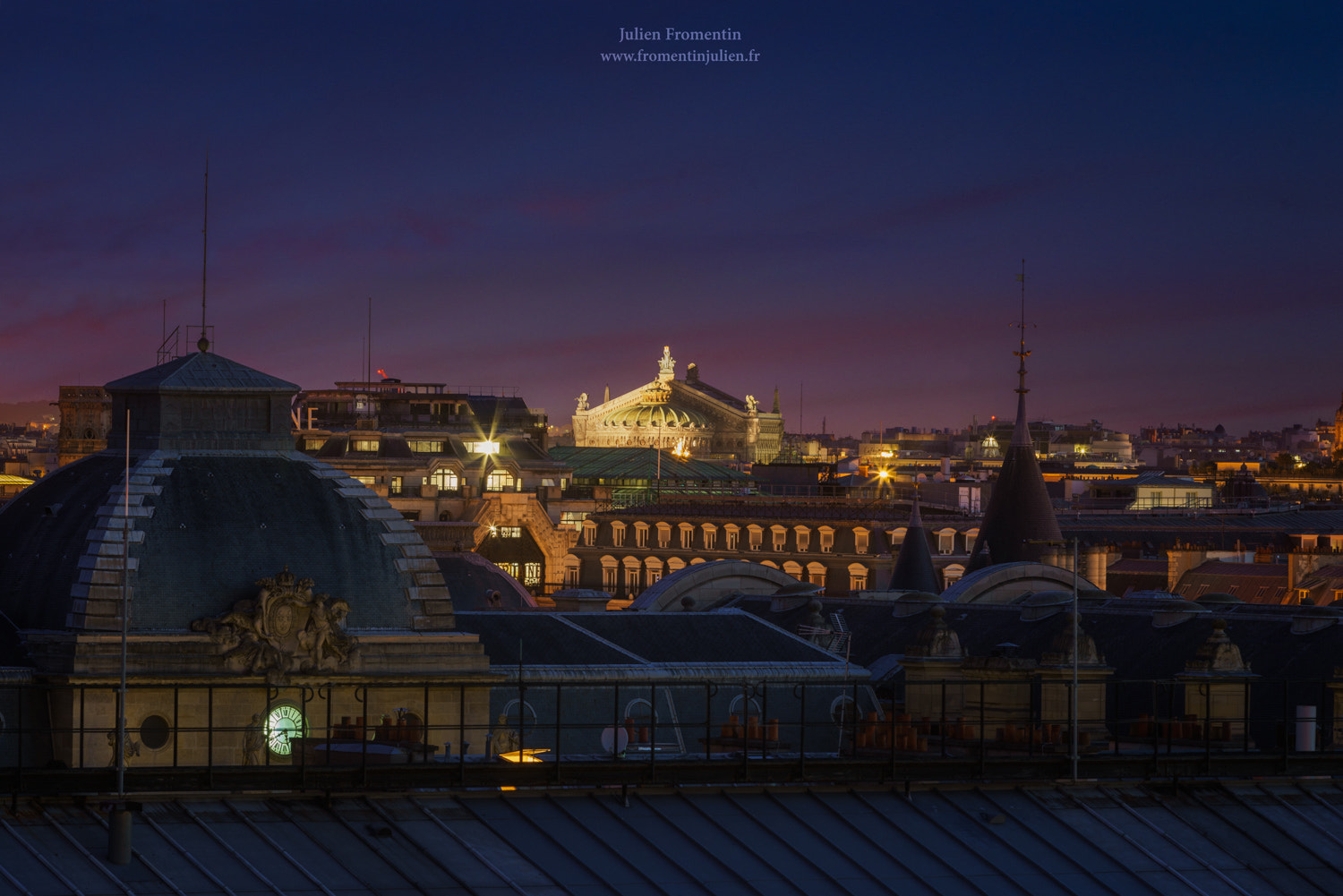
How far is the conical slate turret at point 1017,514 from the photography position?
353 feet

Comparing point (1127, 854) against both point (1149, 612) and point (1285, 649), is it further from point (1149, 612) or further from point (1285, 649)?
point (1149, 612)

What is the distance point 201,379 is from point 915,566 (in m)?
51.2

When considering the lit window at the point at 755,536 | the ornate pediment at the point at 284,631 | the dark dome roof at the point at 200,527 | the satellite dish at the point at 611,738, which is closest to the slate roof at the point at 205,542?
the dark dome roof at the point at 200,527

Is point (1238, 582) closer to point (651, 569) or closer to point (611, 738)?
point (651, 569)

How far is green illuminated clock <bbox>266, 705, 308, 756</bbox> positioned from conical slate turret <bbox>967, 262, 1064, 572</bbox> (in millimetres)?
56188

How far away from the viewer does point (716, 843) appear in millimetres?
40375

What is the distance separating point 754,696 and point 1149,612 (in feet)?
51.0

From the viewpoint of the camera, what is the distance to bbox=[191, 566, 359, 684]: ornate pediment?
5416 cm

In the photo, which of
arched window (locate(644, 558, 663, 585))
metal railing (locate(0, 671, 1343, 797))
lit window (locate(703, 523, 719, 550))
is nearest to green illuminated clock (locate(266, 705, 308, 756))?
metal railing (locate(0, 671, 1343, 797))

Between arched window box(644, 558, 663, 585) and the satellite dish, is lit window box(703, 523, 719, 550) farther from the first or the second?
the satellite dish

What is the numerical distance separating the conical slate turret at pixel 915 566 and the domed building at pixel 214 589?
4896cm

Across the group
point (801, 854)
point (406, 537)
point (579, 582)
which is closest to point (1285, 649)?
point (406, 537)

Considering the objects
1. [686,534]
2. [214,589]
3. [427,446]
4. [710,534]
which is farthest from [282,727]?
[427,446]

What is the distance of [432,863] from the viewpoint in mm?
38219
